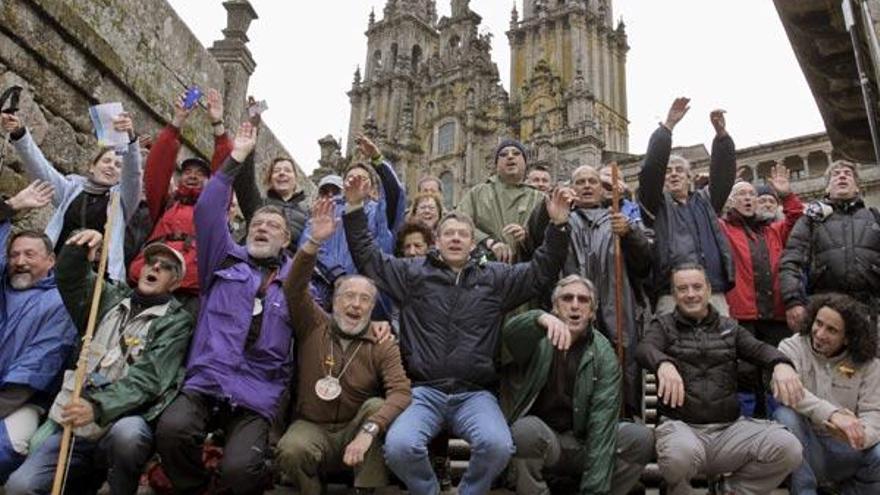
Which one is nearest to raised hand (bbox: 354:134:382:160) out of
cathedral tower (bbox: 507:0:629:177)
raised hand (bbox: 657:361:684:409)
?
raised hand (bbox: 657:361:684:409)

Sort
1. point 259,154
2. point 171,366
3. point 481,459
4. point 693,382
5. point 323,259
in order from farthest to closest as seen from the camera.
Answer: point 259,154
point 323,259
point 693,382
point 171,366
point 481,459

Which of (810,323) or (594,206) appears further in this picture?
(594,206)

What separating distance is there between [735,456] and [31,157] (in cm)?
563

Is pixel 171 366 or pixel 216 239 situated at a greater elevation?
pixel 216 239

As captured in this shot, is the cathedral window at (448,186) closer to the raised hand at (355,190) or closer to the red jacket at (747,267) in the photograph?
the red jacket at (747,267)

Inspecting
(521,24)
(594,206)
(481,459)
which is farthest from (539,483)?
(521,24)

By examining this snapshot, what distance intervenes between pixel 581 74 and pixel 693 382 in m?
48.8

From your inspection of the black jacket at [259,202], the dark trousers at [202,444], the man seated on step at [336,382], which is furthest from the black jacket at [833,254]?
the dark trousers at [202,444]

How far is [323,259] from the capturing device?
5871 mm

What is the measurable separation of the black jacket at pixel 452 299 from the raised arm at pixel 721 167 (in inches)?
87.8

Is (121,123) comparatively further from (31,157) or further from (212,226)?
(212,226)

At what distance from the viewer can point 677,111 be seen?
5719mm

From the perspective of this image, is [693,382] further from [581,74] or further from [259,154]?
[581,74]

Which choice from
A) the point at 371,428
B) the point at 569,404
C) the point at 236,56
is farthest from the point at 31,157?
the point at 236,56
